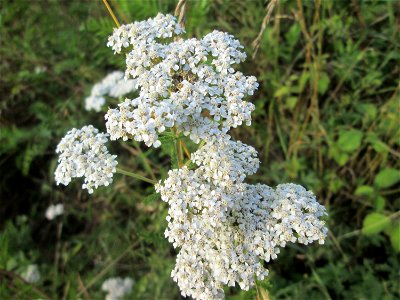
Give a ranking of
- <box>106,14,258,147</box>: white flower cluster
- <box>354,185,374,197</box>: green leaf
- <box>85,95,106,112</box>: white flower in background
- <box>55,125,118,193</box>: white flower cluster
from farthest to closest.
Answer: <box>85,95,106,112</box>: white flower in background < <box>354,185,374,197</box>: green leaf < <box>55,125,118,193</box>: white flower cluster < <box>106,14,258,147</box>: white flower cluster

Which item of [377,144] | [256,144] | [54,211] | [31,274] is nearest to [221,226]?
[256,144]

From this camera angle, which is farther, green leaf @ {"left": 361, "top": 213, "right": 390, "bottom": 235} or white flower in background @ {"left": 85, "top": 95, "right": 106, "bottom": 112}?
white flower in background @ {"left": 85, "top": 95, "right": 106, "bottom": 112}

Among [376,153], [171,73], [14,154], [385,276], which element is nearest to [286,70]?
[376,153]

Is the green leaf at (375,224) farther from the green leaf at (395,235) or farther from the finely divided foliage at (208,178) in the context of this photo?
the finely divided foliage at (208,178)

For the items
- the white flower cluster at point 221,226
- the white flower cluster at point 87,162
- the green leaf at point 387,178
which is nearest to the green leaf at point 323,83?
the green leaf at point 387,178

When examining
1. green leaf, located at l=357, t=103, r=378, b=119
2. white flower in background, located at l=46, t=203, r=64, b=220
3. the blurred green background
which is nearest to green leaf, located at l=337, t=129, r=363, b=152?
the blurred green background

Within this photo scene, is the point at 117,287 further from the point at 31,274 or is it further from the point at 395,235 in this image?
the point at 395,235

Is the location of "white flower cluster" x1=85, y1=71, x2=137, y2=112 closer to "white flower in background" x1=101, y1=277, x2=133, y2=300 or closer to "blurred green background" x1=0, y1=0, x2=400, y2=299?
"blurred green background" x1=0, y1=0, x2=400, y2=299
